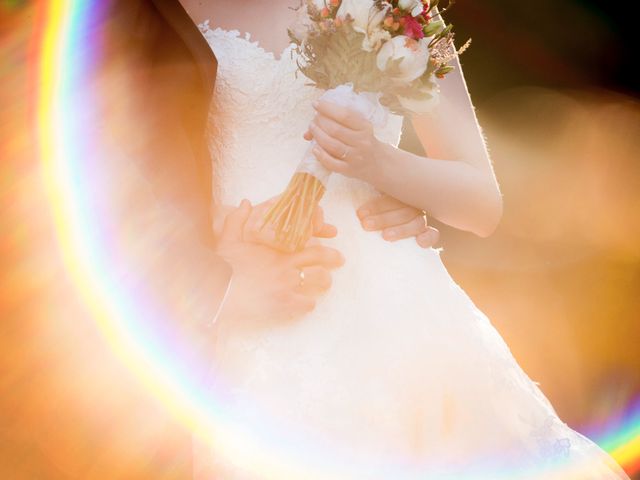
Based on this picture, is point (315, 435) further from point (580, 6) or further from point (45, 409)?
point (580, 6)

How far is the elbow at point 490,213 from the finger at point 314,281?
0.53 metres

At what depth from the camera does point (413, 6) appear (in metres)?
1.32

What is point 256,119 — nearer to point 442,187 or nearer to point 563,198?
point 442,187

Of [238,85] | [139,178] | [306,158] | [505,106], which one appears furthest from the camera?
[505,106]

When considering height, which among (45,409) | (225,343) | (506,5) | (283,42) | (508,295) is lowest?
(45,409)

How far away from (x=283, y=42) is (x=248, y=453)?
0.94 metres

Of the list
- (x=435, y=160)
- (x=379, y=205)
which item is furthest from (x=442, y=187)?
(x=379, y=205)

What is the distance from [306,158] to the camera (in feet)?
4.45

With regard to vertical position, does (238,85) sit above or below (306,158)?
above

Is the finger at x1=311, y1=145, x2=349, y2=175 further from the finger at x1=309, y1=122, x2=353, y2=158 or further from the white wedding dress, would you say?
the white wedding dress

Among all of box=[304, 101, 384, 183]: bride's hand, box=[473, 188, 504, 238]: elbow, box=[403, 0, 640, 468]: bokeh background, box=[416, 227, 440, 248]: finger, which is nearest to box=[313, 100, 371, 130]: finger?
box=[304, 101, 384, 183]: bride's hand

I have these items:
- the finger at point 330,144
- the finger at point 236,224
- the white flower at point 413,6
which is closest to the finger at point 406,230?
the finger at point 330,144

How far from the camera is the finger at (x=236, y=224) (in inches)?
51.1

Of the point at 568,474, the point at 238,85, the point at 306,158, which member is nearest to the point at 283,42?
the point at 238,85
